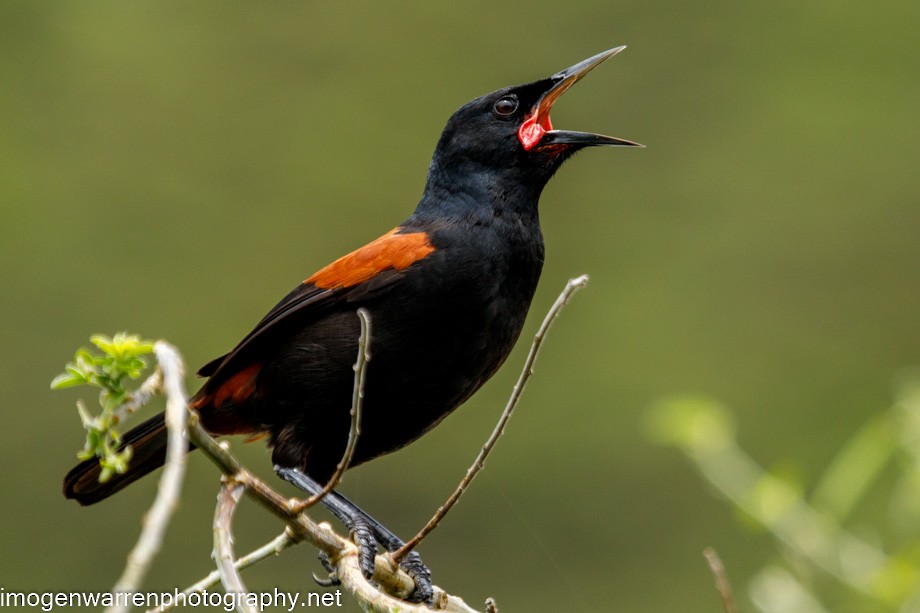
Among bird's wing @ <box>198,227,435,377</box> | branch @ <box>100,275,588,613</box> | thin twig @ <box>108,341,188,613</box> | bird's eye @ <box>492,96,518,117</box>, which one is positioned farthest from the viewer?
bird's eye @ <box>492,96,518,117</box>

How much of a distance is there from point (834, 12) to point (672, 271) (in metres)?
3.96

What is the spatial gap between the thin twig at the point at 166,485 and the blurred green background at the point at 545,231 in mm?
6699

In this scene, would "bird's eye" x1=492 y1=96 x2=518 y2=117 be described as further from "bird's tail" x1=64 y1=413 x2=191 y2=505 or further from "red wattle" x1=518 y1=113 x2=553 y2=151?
"bird's tail" x1=64 y1=413 x2=191 y2=505

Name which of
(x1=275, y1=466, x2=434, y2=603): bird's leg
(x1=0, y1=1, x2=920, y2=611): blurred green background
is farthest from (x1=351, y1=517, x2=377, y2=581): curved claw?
(x1=0, y1=1, x2=920, y2=611): blurred green background

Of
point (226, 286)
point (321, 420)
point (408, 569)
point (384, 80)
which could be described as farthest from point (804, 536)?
point (384, 80)

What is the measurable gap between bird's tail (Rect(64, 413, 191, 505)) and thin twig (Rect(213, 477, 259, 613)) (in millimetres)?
1614

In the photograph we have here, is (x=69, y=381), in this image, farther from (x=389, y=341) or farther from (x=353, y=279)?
(x=353, y=279)

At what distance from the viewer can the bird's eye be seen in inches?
153

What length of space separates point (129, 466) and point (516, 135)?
1438 mm

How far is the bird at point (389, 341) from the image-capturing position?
10.8 ft

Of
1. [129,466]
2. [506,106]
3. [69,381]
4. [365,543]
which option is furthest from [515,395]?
[506,106]

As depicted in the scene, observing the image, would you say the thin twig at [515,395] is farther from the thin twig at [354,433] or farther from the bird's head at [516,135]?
the bird's head at [516,135]

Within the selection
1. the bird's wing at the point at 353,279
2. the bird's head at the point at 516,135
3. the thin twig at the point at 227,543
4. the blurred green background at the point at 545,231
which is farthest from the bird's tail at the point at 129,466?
the blurred green background at the point at 545,231

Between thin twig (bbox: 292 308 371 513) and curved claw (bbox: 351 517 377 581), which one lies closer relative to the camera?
thin twig (bbox: 292 308 371 513)
